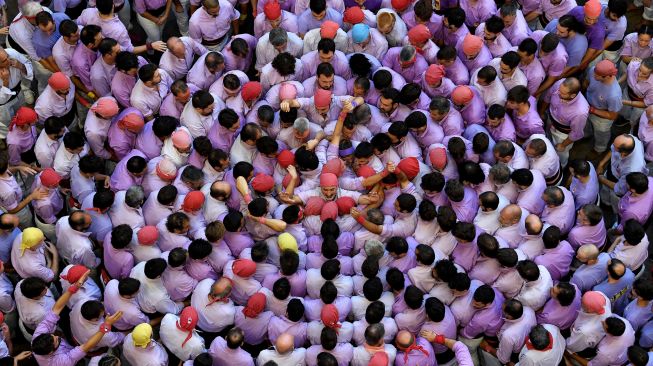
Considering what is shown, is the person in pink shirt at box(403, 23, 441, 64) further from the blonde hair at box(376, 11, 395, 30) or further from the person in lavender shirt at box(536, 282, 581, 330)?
the person in lavender shirt at box(536, 282, 581, 330)

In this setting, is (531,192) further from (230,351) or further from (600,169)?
(230,351)

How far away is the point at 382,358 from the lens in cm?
1182

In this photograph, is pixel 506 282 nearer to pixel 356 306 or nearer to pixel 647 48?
pixel 356 306

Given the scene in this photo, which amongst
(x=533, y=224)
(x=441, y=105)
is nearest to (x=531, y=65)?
(x=441, y=105)

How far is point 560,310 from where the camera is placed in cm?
1244

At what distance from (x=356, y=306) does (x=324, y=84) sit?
11.9 feet

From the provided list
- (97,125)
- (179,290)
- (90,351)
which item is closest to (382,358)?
(179,290)

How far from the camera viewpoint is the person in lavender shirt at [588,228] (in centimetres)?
1280

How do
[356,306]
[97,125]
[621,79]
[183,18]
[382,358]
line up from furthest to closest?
[183,18] < [621,79] < [97,125] < [356,306] < [382,358]

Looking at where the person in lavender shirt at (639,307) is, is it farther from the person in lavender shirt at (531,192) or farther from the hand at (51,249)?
the hand at (51,249)

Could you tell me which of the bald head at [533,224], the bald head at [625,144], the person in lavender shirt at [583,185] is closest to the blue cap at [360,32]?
the person in lavender shirt at [583,185]

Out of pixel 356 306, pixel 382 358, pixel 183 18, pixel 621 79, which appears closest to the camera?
pixel 382 358

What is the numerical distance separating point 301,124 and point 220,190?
64.1 inches

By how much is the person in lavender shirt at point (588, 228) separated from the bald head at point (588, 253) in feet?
1.49
